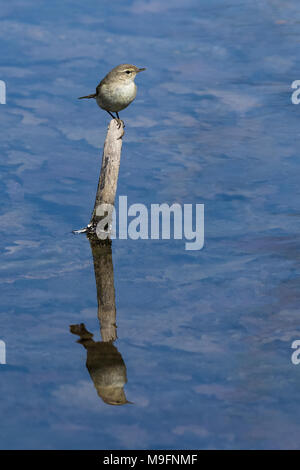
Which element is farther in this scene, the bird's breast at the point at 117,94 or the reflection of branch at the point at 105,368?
the bird's breast at the point at 117,94

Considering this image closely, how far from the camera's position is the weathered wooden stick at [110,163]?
1185cm

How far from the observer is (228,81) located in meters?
20.3

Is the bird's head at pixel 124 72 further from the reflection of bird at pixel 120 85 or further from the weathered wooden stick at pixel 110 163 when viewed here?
the weathered wooden stick at pixel 110 163

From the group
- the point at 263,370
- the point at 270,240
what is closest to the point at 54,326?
the point at 263,370

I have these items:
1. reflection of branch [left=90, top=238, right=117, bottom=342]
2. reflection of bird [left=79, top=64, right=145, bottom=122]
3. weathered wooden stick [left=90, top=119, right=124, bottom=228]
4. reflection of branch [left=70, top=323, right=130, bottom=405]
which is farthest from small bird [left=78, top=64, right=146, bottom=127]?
reflection of branch [left=70, top=323, right=130, bottom=405]

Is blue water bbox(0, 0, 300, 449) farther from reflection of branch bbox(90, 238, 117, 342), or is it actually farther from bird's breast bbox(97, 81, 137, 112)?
bird's breast bbox(97, 81, 137, 112)

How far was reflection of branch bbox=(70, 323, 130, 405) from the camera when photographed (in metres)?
9.19

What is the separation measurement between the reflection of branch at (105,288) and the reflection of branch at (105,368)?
0.70 ft

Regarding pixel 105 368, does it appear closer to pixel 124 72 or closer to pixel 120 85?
pixel 120 85

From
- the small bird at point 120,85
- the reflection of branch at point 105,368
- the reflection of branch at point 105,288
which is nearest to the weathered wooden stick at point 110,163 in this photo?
the small bird at point 120,85

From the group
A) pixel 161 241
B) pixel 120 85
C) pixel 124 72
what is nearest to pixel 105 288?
pixel 161 241

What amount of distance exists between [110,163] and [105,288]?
193 cm

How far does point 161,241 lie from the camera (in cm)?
1327

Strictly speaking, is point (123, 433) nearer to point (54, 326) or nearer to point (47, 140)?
point (54, 326)
